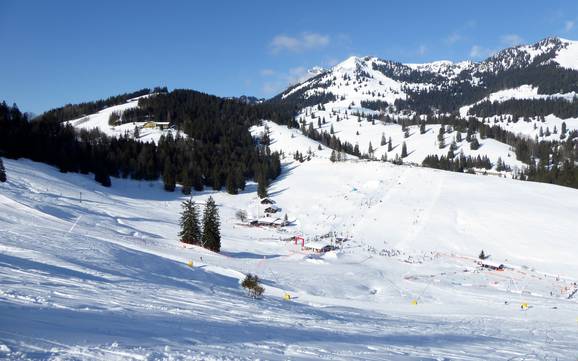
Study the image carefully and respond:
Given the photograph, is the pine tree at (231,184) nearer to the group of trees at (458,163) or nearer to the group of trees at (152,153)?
the group of trees at (152,153)

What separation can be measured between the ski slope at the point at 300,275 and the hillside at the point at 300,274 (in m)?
0.12

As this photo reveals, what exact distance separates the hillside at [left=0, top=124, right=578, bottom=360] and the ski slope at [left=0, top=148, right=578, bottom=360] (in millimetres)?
124

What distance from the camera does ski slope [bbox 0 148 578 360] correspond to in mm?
10531

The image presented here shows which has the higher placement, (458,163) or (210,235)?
(458,163)

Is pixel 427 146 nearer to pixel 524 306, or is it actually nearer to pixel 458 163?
pixel 458 163

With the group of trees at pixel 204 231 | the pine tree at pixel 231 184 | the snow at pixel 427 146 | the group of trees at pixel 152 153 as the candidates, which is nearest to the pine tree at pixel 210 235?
the group of trees at pixel 204 231

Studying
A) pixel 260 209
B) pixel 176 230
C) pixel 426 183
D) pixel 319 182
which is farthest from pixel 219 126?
pixel 176 230

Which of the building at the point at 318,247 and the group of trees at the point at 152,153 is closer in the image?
the building at the point at 318,247

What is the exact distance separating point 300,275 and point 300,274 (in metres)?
0.41

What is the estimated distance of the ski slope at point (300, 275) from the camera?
34.6 feet

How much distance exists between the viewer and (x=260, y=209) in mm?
75688

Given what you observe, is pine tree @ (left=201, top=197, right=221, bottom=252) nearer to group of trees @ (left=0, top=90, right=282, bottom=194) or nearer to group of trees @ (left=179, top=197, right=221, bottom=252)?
group of trees @ (left=179, top=197, right=221, bottom=252)

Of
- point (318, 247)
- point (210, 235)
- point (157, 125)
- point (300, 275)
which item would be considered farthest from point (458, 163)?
point (300, 275)

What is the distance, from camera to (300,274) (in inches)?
1332
